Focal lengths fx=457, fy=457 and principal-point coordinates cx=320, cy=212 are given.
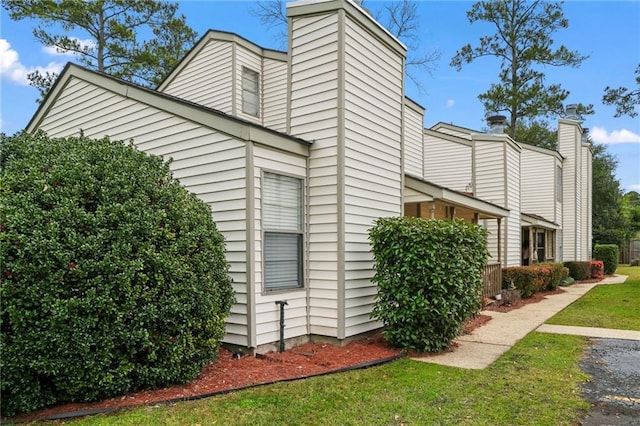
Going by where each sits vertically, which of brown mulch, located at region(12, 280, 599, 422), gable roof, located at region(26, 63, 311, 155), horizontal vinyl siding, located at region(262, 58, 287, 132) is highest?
horizontal vinyl siding, located at region(262, 58, 287, 132)

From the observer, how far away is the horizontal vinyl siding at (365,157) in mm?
6633

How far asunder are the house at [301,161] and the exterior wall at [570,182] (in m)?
17.3

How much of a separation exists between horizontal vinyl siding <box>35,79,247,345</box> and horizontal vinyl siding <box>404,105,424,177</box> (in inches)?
302

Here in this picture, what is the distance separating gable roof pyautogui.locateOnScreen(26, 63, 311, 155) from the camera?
582cm

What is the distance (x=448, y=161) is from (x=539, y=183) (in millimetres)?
6885

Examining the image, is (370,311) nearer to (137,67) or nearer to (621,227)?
(137,67)

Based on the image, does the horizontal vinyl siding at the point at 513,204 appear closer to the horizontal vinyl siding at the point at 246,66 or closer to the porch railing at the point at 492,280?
the porch railing at the point at 492,280

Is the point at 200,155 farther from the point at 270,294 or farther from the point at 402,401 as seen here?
the point at 402,401

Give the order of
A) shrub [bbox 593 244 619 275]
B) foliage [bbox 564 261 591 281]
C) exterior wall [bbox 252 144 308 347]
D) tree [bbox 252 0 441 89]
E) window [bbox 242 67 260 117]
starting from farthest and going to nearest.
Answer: shrub [bbox 593 244 619 275] < foliage [bbox 564 261 591 281] < tree [bbox 252 0 441 89] < window [bbox 242 67 260 117] < exterior wall [bbox 252 144 308 347]

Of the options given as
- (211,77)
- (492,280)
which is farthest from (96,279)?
(492,280)

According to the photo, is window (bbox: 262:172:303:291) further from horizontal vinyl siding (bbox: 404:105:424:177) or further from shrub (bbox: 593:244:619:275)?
shrub (bbox: 593:244:619:275)

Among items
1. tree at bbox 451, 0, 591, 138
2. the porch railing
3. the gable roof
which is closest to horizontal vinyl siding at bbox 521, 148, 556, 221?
tree at bbox 451, 0, 591, 138

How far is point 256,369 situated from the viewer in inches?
205

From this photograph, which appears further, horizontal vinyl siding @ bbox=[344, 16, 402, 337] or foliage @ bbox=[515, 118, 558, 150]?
foliage @ bbox=[515, 118, 558, 150]
